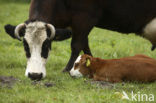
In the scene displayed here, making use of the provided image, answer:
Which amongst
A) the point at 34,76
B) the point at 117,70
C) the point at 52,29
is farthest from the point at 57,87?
the point at 52,29

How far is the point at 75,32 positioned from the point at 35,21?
1.07 m

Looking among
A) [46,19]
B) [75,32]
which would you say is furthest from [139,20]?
[46,19]

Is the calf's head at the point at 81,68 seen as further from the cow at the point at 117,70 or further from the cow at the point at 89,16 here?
the cow at the point at 89,16

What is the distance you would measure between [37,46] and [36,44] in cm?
4

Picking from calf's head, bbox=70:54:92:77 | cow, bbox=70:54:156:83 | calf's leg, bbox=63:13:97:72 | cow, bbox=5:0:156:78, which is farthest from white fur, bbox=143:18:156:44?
calf's head, bbox=70:54:92:77

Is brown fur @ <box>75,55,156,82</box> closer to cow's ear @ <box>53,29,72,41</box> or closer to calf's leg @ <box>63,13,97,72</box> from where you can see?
cow's ear @ <box>53,29,72,41</box>

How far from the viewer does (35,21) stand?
6.25m

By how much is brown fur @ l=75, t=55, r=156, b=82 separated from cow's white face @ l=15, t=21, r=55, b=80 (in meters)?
0.81

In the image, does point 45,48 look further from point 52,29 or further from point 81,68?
point 81,68

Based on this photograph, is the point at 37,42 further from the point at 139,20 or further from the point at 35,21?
the point at 139,20

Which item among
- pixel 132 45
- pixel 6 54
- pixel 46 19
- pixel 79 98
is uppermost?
pixel 46 19

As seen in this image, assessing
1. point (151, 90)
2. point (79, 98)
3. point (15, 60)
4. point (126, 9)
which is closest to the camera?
point (79, 98)

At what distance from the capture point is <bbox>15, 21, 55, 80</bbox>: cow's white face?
5832mm

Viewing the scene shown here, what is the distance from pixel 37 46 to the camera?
19.6 ft
